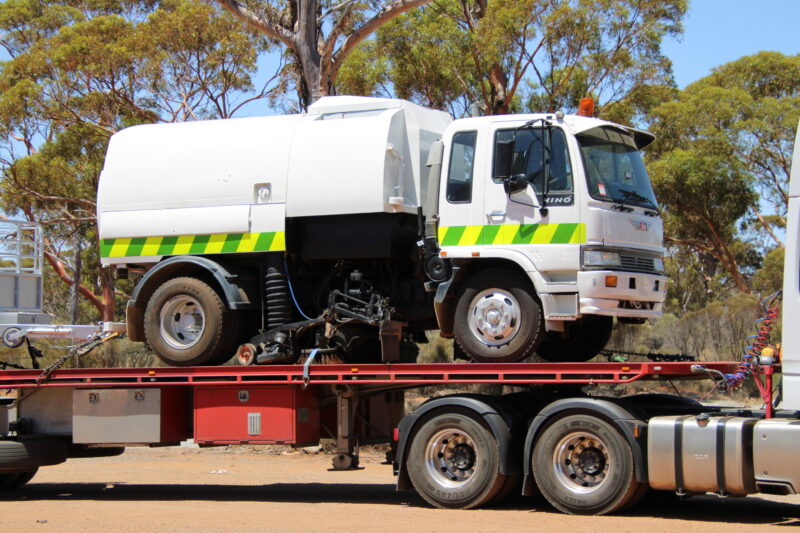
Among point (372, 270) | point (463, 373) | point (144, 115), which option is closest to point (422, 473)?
point (463, 373)

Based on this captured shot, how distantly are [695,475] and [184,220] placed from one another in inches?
242

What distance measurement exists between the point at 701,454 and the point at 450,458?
2487 millimetres

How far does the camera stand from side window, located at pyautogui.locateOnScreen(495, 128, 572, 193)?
34.4ft

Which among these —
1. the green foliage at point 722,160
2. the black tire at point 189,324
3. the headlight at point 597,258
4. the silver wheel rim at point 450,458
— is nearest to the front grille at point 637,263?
the headlight at point 597,258

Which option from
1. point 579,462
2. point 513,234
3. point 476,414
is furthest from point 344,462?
point 513,234

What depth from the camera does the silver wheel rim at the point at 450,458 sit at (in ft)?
34.8

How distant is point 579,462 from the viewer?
396 inches

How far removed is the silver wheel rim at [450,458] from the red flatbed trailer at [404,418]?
0.01 metres

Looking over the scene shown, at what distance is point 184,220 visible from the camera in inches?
475

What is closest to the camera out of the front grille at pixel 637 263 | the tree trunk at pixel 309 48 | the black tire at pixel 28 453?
the front grille at pixel 637 263

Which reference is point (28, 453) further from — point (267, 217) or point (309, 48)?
point (309, 48)

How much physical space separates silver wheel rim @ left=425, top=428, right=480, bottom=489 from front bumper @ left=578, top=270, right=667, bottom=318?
177cm

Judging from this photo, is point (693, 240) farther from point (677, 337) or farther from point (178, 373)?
point (178, 373)

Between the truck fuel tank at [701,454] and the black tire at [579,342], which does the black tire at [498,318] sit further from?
the truck fuel tank at [701,454]
